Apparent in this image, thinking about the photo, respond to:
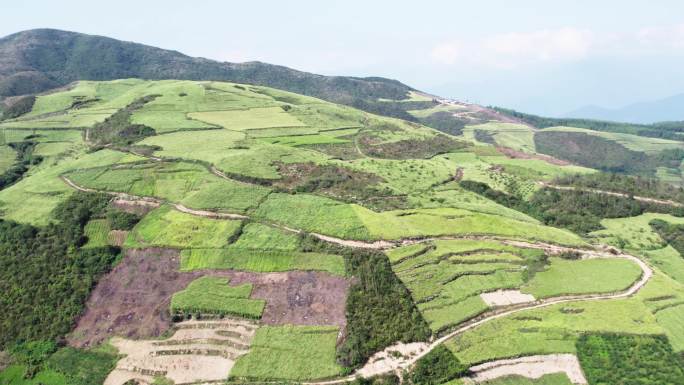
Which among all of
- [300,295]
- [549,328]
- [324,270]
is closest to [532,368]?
[549,328]

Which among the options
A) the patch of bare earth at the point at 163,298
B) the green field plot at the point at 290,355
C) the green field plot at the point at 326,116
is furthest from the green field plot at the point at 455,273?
the green field plot at the point at 326,116

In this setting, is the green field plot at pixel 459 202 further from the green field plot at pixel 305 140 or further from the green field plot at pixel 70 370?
the green field plot at pixel 70 370

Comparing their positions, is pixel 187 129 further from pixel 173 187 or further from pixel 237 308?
pixel 237 308

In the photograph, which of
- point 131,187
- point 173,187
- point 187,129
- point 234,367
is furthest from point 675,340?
point 187,129

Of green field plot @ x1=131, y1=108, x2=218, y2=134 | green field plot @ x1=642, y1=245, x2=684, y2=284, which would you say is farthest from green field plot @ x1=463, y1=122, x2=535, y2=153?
green field plot @ x1=642, y1=245, x2=684, y2=284

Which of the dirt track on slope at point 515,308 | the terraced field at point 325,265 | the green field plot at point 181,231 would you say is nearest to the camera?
the dirt track on slope at point 515,308

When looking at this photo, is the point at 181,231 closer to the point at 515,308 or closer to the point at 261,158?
the point at 261,158

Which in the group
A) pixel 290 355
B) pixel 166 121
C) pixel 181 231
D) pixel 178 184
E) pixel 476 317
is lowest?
pixel 290 355
